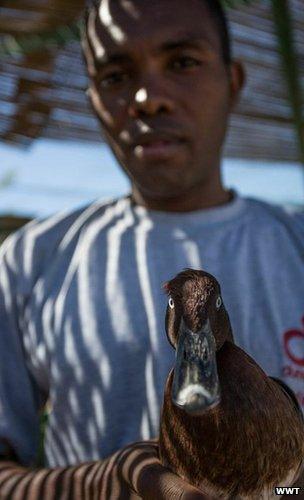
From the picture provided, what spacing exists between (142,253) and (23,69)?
4.21 feet

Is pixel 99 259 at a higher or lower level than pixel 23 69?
lower

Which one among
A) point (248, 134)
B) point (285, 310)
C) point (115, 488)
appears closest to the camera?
point (115, 488)

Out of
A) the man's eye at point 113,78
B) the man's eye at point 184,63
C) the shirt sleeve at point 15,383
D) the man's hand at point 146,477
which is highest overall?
the man's eye at point 184,63

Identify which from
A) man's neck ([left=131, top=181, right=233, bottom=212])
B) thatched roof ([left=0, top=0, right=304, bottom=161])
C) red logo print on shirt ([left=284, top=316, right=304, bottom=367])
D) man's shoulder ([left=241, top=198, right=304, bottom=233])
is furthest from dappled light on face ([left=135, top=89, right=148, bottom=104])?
thatched roof ([left=0, top=0, right=304, bottom=161])

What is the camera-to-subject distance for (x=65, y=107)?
2.92 meters

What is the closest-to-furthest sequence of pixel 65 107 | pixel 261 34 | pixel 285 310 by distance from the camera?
1. pixel 285 310
2. pixel 261 34
3. pixel 65 107

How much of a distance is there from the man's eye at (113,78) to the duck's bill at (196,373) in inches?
36.5

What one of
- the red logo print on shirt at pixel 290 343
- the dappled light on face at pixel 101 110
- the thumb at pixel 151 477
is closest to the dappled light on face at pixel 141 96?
the dappled light on face at pixel 101 110

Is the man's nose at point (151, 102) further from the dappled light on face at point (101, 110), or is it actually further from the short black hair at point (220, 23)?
the short black hair at point (220, 23)

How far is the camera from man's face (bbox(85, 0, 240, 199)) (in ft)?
5.38

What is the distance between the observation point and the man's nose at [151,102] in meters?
1.62

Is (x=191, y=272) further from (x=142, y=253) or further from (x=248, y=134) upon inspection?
(x=248, y=134)

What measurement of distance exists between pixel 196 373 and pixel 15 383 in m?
0.96

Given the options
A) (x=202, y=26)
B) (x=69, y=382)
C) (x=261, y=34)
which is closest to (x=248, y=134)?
(x=261, y=34)
